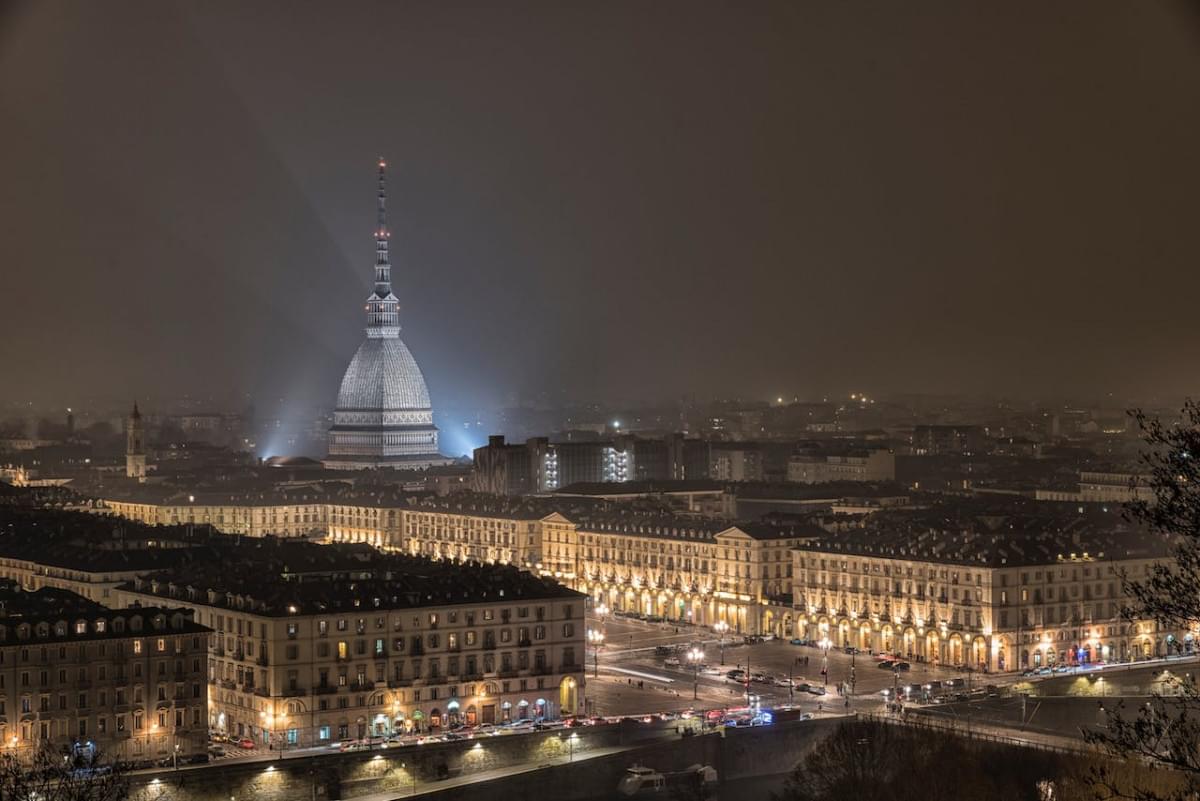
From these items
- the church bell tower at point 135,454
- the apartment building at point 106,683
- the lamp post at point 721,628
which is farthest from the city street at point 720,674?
the church bell tower at point 135,454

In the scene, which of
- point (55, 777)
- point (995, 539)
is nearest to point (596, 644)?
point (995, 539)

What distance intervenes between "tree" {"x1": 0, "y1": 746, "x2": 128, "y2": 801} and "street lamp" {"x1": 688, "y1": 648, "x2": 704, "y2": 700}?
16681mm

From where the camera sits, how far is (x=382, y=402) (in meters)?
153

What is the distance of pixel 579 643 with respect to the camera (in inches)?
2146

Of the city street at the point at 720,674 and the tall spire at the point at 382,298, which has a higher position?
the tall spire at the point at 382,298

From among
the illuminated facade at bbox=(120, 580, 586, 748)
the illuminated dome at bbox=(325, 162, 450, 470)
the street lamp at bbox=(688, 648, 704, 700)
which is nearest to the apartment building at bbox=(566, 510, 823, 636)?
the street lamp at bbox=(688, 648, 704, 700)

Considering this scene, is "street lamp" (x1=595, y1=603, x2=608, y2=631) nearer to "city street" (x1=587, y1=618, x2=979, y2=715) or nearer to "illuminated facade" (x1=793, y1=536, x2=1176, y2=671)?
"city street" (x1=587, y1=618, x2=979, y2=715)

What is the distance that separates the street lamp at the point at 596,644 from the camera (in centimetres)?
6072

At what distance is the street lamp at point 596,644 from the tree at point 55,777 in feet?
59.5

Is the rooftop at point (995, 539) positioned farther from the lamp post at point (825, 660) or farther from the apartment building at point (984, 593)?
the lamp post at point (825, 660)

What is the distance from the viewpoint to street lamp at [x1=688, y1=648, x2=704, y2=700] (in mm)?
56656

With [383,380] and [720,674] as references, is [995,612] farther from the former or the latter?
[383,380]

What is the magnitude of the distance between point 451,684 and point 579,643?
11.9ft

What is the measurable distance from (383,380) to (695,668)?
94521 millimetres
